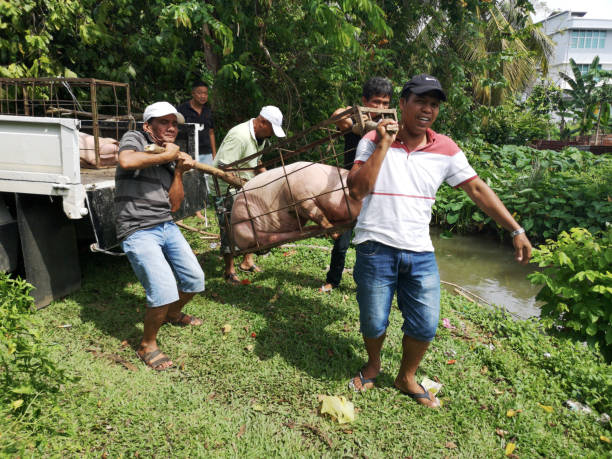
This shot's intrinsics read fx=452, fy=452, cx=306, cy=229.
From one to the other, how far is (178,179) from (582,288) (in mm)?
3056

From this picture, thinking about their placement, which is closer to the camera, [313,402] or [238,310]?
→ [313,402]

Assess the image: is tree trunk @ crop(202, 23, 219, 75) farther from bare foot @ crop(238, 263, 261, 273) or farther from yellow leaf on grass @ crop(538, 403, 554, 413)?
yellow leaf on grass @ crop(538, 403, 554, 413)

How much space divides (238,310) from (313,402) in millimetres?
1486

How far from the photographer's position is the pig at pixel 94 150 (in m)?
4.76

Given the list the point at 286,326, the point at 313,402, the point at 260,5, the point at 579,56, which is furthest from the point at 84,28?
the point at 579,56

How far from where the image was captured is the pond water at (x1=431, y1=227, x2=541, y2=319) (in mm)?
5625

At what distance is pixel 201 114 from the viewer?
6.43m

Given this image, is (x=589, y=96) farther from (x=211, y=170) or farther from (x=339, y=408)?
(x=339, y=408)

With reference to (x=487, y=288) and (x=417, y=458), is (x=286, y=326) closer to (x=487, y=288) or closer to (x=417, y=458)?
(x=417, y=458)

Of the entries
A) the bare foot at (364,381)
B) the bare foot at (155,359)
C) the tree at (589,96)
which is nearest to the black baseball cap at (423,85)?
the bare foot at (364,381)

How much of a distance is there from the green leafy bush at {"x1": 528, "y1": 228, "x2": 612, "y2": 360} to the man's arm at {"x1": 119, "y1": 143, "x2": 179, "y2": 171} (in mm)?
2760

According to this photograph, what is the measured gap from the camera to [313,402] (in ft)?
9.73

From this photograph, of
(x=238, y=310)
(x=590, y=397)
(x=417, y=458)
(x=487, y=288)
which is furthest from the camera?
(x=487, y=288)

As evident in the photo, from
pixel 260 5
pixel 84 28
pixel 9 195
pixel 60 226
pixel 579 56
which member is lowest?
pixel 60 226
